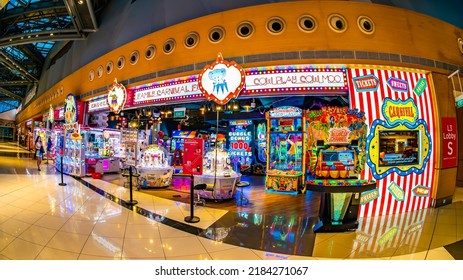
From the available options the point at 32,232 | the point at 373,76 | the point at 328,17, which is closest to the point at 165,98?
the point at 32,232

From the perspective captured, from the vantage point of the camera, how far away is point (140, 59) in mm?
6953

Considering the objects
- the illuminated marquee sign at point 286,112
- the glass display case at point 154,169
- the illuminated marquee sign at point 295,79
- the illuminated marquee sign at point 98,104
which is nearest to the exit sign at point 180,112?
the glass display case at point 154,169

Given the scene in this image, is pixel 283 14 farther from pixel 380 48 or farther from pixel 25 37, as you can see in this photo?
pixel 25 37

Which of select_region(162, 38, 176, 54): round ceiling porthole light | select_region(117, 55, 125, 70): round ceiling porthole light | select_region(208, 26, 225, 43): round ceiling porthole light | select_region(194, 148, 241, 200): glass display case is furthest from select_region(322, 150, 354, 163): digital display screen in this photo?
select_region(117, 55, 125, 70): round ceiling porthole light

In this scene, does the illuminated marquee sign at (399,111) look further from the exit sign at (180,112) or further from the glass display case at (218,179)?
the exit sign at (180,112)

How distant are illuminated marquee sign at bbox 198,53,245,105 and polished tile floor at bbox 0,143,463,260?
2431 millimetres

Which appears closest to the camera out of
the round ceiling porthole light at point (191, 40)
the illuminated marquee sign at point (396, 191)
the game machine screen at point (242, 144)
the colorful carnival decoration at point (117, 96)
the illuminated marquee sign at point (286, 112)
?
the illuminated marquee sign at point (396, 191)

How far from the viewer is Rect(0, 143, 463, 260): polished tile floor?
2775 millimetres

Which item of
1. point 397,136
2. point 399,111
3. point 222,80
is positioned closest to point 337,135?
point 397,136

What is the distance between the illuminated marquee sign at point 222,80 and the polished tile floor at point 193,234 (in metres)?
2.43

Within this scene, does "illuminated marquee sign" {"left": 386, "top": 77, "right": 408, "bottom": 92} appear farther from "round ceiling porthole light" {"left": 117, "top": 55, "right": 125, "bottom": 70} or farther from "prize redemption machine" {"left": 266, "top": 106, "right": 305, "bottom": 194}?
"round ceiling porthole light" {"left": 117, "top": 55, "right": 125, "bottom": 70}

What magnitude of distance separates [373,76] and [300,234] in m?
3.60

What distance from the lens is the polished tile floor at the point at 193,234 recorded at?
278 cm

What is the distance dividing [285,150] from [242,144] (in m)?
3.72
